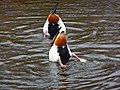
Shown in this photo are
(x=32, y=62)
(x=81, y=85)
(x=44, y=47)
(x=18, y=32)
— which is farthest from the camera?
(x=18, y=32)

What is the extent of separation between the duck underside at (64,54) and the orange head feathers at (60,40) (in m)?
0.10

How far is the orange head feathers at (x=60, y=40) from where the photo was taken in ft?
37.1

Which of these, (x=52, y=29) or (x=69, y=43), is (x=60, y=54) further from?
(x=52, y=29)

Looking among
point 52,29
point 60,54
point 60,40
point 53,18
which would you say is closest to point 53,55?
point 60,54

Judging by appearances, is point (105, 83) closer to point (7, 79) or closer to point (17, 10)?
point (7, 79)

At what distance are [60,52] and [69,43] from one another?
1233 mm

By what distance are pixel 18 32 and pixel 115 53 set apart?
10.2 feet

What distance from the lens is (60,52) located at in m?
11.5

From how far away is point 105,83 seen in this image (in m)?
10.0

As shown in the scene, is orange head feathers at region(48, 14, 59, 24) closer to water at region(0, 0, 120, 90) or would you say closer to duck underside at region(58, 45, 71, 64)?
water at region(0, 0, 120, 90)

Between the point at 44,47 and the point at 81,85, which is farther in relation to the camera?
the point at 44,47

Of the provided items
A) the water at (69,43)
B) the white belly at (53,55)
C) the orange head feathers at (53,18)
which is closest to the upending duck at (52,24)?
the orange head feathers at (53,18)

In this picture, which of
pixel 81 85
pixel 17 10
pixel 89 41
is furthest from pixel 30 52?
pixel 17 10

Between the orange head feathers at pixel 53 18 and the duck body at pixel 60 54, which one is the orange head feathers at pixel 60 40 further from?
the orange head feathers at pixel 53 18
